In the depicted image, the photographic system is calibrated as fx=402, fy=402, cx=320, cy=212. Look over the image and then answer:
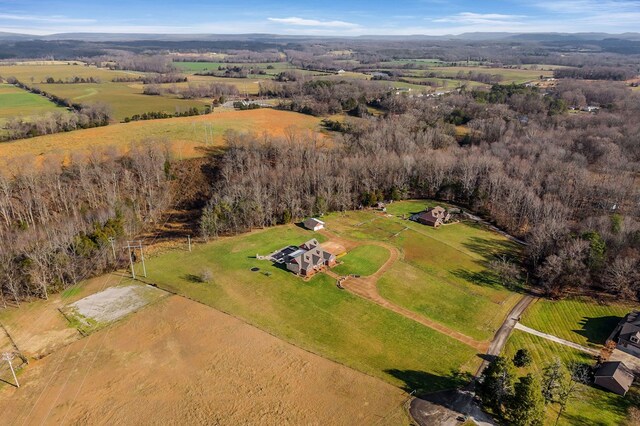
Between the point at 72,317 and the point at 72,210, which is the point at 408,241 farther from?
the point at 72,210

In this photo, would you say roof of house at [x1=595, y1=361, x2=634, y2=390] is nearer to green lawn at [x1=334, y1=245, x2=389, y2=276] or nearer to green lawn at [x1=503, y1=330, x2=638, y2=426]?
green lawn at [x1=503, y1=330, x2=638, y2=426]

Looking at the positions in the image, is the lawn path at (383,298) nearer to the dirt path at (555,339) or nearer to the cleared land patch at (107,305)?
the dirt path at (555,339)

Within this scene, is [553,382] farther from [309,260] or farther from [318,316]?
[309,260]

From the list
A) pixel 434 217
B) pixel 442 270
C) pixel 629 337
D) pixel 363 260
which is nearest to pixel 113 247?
pixel 363 260

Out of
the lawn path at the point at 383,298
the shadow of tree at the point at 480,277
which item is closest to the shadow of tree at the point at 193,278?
the lawn path at the point at 383,298

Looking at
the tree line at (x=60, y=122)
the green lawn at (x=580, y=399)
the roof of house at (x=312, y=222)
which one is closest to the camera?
the green lawn at (x=580, y=399)

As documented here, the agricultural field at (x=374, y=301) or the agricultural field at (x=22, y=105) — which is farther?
the agricultural field at (x=22, y=105)

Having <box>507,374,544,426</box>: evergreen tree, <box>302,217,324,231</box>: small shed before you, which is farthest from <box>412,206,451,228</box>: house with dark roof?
<box>507,374,544,426</box>: evergreen tree
